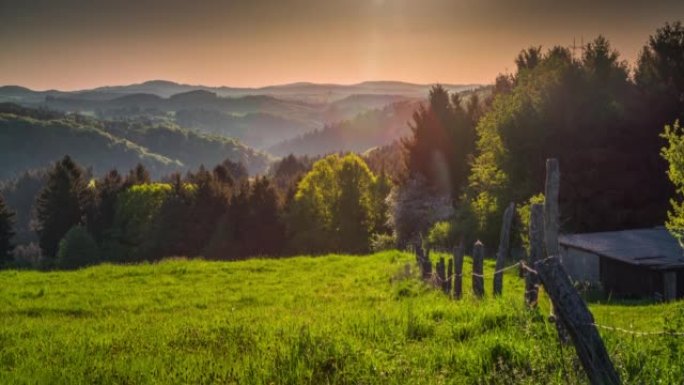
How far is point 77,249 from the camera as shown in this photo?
78.1 m

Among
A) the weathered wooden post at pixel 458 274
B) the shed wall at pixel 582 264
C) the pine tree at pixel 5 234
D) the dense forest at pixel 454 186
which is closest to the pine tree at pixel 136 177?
the dense forest at pixel 454 186

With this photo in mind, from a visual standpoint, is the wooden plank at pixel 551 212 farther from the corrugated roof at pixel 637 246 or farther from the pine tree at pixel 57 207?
the pine tree at pixel 57 207

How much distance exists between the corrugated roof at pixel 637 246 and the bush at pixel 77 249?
63.2m

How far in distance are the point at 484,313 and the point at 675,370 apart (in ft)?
16.0

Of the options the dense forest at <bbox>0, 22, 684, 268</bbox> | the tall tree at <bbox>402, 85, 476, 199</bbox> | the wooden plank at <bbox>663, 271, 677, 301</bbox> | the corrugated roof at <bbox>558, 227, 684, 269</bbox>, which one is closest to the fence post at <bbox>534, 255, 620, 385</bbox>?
the dense forest at <bbox>0, 22, 684, 268</bbox>

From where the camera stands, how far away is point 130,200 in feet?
325

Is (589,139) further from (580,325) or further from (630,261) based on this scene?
(580,325)

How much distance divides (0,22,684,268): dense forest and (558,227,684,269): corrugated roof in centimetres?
458

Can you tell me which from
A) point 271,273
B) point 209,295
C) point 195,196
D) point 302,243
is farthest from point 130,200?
point 209,295

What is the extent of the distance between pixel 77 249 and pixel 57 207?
1683 centimetres

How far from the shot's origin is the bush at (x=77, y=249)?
76125 mm

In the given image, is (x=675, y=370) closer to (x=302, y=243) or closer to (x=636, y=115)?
(x=636, y=115)

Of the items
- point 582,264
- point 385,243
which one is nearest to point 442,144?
point 385,243

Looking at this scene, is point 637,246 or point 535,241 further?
point 637,246
